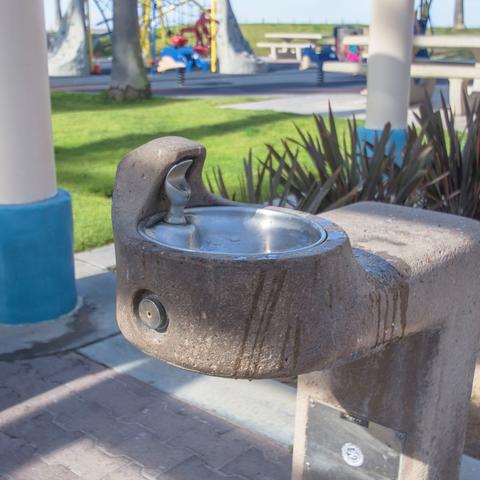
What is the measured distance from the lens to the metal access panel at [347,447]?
6.86 ft

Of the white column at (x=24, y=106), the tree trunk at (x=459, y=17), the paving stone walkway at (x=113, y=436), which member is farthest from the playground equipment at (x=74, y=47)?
the paving stone walkway at (x=113, y=436)

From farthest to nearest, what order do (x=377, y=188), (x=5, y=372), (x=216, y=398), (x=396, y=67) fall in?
(x=396, y=67), (x=377, y=188), (x=5, y=372), (x=216, y=398)

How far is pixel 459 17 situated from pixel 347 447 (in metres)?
45.4

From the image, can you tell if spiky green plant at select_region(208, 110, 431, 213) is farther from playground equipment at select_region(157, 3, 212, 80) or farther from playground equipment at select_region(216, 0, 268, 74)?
playground equipment at select_region(216, 0, 268, 74)

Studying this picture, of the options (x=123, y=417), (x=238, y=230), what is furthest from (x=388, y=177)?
(x=238, y=230)

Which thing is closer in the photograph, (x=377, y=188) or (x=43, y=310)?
(x=377, y=188)

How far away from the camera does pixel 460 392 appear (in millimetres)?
2213

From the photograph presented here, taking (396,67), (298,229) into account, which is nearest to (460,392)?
(298,229)

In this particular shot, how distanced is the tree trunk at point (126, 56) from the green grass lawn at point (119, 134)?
35 cm

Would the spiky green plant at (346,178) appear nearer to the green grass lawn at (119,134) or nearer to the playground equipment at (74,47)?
the green grass lawn at (119,134)

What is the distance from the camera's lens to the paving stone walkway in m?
2.74

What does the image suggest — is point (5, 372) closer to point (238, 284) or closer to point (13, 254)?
point (13, 254)

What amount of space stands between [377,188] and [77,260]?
2274 millimetres

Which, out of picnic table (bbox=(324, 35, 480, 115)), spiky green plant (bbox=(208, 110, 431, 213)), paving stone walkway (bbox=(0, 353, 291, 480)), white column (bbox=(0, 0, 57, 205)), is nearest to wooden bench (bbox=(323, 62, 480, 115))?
picnic table (bbox=(324, 35, 480, 115))
